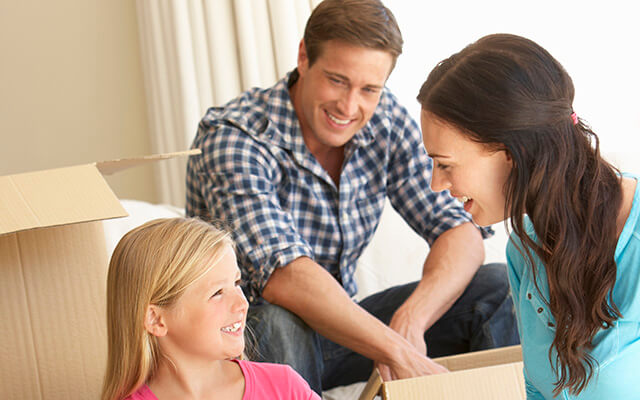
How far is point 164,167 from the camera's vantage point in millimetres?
2395

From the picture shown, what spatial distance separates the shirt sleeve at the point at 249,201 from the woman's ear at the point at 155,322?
1.12 feet

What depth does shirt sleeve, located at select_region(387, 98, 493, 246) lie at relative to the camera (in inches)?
61.0

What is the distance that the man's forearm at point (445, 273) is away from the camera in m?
1.37

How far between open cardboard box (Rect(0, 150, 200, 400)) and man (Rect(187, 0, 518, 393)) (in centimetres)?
32

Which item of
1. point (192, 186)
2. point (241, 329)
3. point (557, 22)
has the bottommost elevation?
point (241, 329)

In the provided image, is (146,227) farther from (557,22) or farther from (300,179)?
(557,22)

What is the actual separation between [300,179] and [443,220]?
0.33m

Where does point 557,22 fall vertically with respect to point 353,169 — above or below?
above

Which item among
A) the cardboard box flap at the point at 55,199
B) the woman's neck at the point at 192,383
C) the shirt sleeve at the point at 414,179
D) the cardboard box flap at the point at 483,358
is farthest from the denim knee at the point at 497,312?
the cardboard box flap at the point at 55,199

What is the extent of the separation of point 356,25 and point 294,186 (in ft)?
1.11

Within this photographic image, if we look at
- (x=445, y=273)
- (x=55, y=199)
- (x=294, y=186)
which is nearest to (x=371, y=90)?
(x=294, y=186)

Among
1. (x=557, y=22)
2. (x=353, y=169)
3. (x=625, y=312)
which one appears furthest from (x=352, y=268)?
(x=557, y=22)

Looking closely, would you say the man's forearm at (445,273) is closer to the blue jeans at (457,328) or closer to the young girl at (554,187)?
the blue jeans at (457,328)

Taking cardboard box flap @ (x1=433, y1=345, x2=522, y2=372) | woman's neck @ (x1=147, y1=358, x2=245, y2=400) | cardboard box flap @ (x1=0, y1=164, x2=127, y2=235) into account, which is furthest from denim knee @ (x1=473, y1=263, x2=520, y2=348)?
cardboard box flap @ (x1=0, y1=164, x2=127, y2=235)
